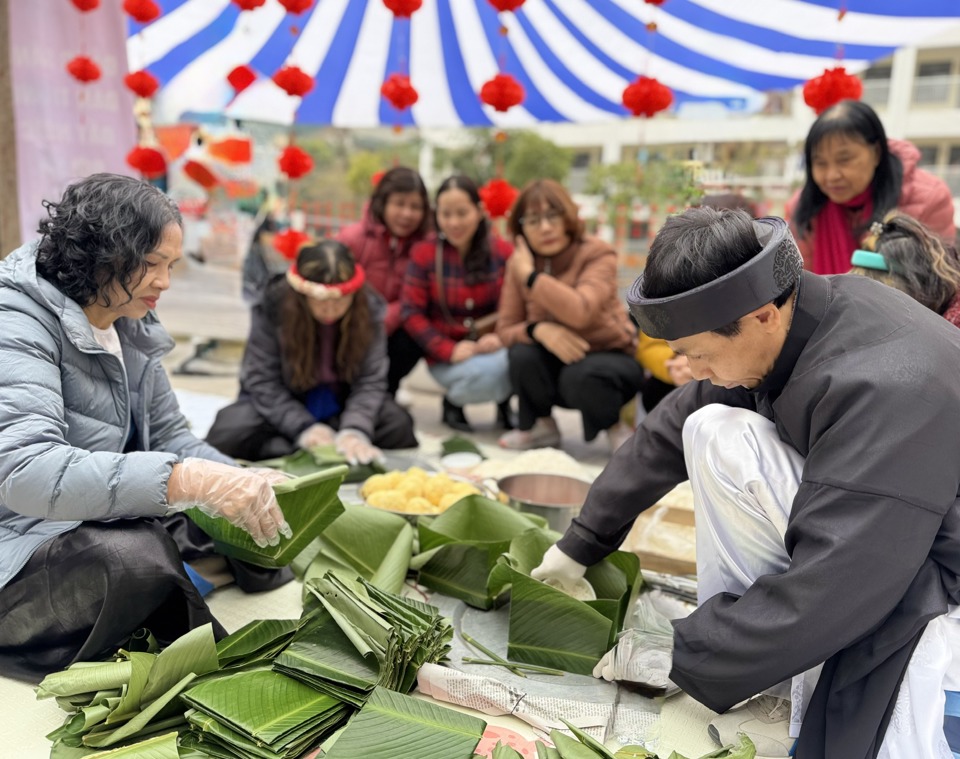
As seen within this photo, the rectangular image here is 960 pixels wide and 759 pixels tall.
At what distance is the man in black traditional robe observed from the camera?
136cm

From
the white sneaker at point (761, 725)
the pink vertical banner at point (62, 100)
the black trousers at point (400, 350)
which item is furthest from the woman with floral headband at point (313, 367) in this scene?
the white sneaker at point (761, 725)

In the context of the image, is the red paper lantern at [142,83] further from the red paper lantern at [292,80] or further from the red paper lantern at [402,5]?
the red paper lantern at [402,5]

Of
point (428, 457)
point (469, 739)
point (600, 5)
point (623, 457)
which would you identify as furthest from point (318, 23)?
point (469, 739)

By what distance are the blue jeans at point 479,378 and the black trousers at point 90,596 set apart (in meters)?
2.46

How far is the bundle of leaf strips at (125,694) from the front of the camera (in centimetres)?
157

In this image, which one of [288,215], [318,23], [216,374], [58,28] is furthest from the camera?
[288,215]

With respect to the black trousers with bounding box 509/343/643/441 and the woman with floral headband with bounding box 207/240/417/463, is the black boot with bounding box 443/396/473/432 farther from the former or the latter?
the woman with floral headband with bounding box 207/240/417/463

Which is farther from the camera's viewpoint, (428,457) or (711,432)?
(428,457)

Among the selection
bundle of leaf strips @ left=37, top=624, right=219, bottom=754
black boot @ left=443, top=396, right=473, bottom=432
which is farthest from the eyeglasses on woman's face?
bundle of leaf strips @ left=37, top=624, right=219, bottom=754

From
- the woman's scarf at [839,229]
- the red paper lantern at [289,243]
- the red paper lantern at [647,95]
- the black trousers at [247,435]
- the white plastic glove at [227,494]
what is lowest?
the black trousers at [247,435]

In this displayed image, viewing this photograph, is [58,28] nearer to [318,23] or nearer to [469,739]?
[318,23]

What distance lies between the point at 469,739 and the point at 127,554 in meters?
0.85

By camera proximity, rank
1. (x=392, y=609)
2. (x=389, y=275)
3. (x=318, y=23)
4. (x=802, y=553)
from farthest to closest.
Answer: (x=318, y=23) < (x=389, y=275) < (x=392, y=609) < (x=802, y=553)

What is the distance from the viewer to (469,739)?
152cm
